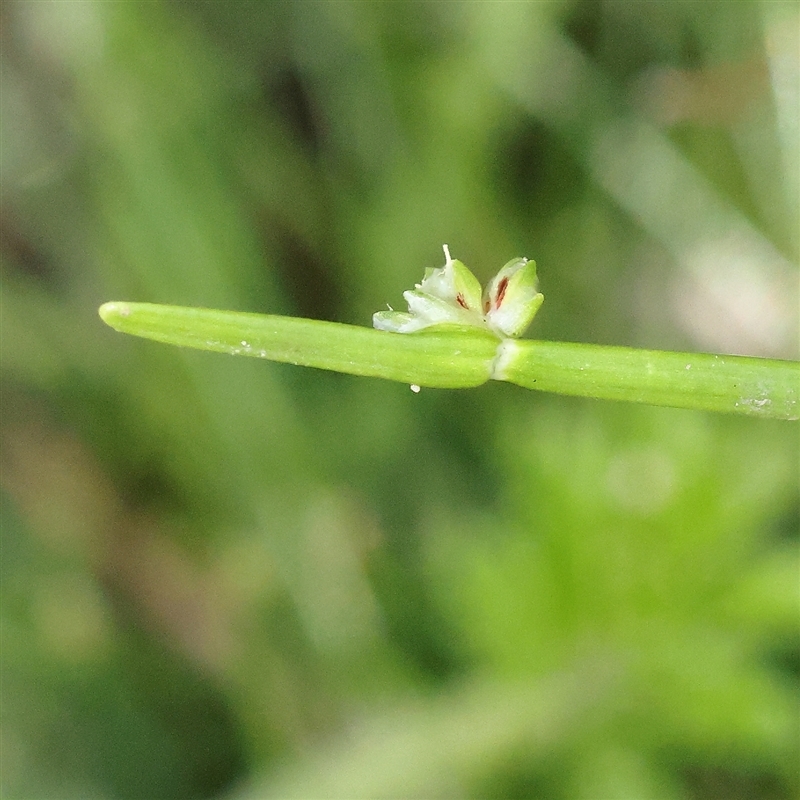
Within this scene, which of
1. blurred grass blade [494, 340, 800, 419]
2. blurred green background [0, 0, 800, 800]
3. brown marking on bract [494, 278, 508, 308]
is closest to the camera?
blurred grass blade [494, 340, 800, 419]

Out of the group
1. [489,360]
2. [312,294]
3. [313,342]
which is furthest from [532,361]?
[312,294]

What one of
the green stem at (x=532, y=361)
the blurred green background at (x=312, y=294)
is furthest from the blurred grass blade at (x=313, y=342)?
the blurred green background at (x=312, y=294)

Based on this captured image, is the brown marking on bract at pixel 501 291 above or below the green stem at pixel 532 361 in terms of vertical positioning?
above

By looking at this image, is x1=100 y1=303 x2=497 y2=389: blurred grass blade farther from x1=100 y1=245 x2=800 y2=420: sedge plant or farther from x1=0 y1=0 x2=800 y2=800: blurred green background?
x1=0 y1=0 x2=800 y2=800: blurred green background

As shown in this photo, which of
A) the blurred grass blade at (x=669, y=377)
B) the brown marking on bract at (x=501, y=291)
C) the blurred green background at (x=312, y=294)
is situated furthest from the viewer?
the blurred green background at (x=312, y=294)

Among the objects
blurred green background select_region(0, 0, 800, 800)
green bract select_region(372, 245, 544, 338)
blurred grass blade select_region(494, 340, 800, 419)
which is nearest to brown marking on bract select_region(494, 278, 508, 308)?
green bract select_region(372, 245, 544, 338)

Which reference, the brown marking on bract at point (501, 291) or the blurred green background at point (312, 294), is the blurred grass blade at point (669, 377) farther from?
the blurred green background at point (312, 294)
